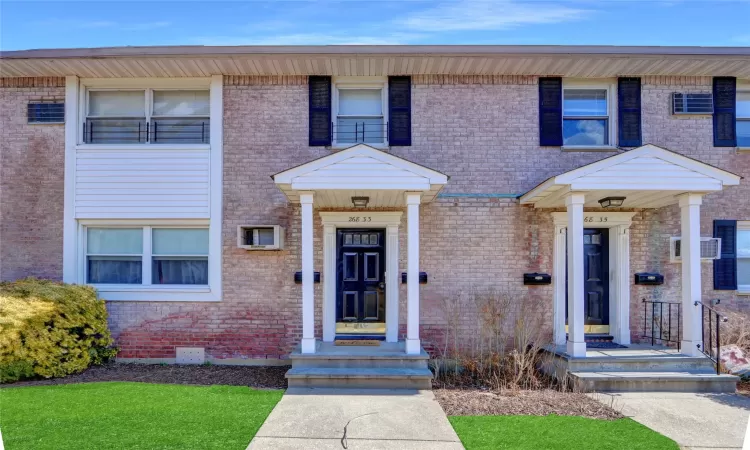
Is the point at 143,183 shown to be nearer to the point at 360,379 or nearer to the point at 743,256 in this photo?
the point at 360,379

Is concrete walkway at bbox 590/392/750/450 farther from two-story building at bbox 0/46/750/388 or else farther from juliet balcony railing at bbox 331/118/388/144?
juliet balcony railing at bbox 331/118/388/144

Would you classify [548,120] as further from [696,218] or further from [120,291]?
[120,291]

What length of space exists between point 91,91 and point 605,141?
9041 millimetres

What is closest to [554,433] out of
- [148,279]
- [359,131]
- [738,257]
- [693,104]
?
[359,131]

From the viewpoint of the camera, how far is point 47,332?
7.50 metres

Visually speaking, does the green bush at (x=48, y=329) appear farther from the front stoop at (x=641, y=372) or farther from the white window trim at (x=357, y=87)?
the front stoop at (x=641, y=372)

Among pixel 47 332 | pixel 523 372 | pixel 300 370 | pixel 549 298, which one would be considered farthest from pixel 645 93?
pixel 47 332

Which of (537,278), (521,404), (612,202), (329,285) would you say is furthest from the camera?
(329,285)

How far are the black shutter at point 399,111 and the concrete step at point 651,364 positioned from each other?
4.36 meters

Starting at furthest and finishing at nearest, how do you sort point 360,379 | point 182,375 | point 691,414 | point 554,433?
point 182,375
point 360,379
point 691,414
point 554,433

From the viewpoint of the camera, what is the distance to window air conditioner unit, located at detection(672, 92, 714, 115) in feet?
28.4

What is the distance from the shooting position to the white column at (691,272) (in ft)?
24.5

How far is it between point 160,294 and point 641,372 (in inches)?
298

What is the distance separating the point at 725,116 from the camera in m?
8.73
